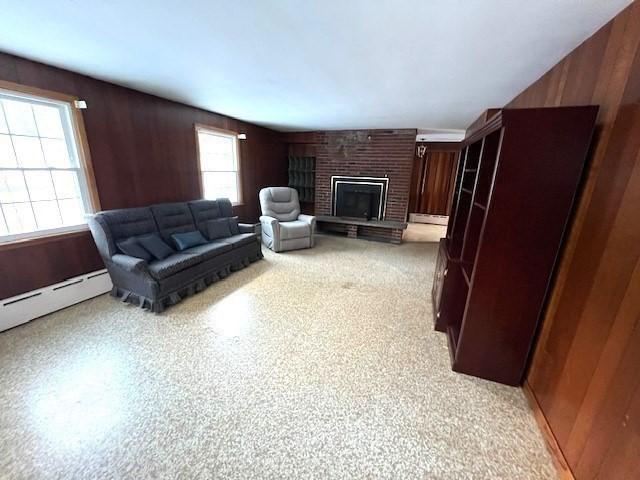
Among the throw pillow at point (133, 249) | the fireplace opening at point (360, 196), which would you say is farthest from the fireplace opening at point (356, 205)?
the throw pillow at point (133, 249)

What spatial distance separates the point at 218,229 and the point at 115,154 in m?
1.41

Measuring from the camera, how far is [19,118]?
2.19 metres

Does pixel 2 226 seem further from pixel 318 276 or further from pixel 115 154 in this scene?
pixel 318 276

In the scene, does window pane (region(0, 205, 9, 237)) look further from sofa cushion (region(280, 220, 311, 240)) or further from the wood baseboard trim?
the wood baseboard trim

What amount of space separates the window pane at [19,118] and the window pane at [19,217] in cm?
65

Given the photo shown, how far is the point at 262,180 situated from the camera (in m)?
5.44

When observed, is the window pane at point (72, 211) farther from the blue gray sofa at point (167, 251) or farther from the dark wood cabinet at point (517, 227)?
the dark wood cabinet at point (517, 227)

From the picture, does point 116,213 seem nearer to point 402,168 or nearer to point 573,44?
point 573,44

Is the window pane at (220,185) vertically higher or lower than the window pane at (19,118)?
lower

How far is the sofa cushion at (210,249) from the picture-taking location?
2918mm

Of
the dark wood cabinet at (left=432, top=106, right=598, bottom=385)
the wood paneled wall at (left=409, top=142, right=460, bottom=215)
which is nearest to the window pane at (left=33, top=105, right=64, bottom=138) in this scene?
the dark wood cabinet at (left=432, top=106, right=598, bottom=385)

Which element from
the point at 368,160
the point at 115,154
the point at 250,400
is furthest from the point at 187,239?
the point at 368,160

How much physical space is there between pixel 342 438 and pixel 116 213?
9.87 ft

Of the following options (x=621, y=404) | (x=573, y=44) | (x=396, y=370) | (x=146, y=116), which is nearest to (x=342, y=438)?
(x=396, y=370)
